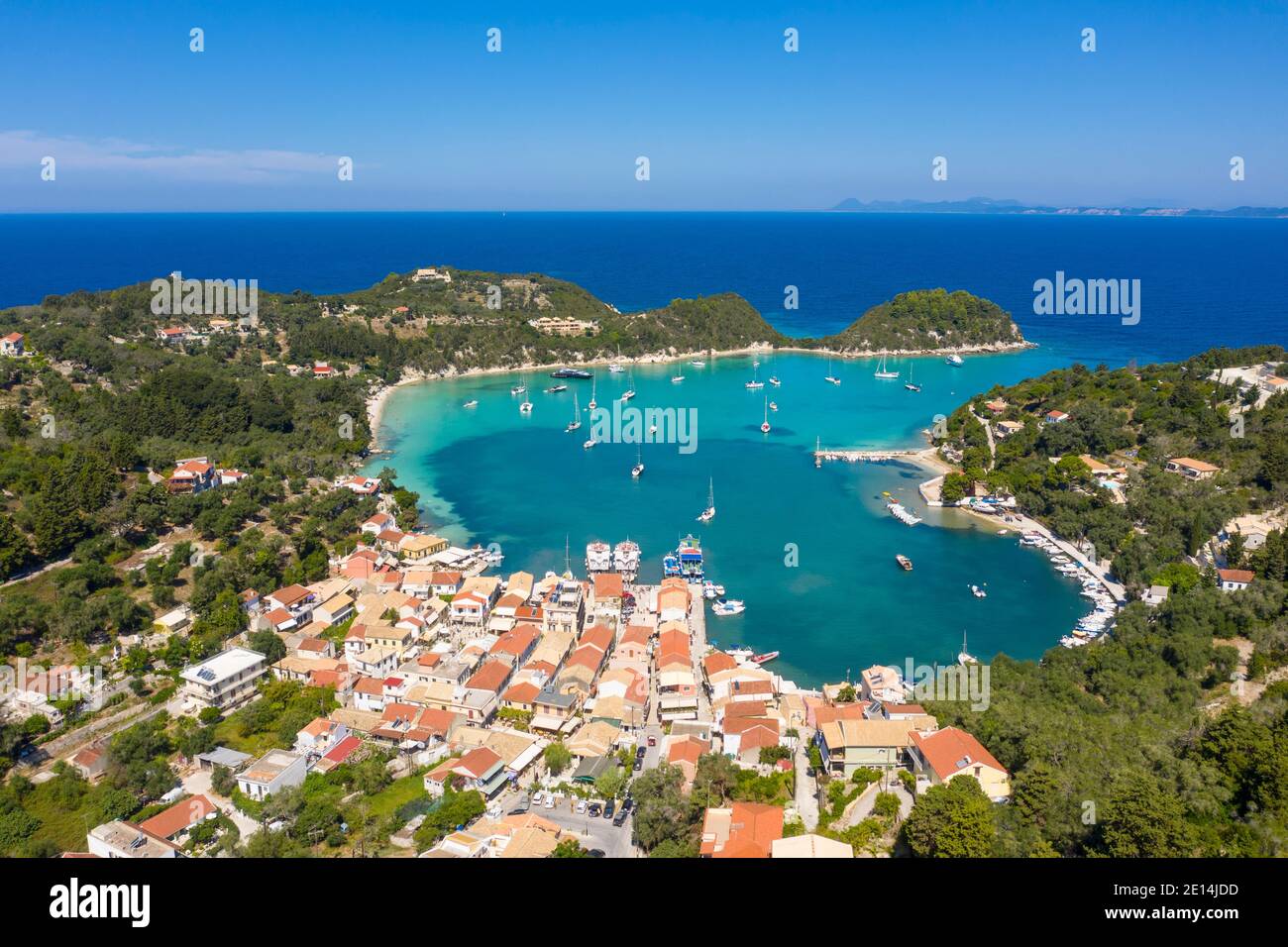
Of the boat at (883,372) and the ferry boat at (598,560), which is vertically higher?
the boat at (883,372)

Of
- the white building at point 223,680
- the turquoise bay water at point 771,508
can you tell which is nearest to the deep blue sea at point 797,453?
the turquoise bay water at point 771,508

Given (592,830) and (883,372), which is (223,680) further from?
(883,372)

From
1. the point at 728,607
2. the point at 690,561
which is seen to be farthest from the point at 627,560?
the point at 728,607

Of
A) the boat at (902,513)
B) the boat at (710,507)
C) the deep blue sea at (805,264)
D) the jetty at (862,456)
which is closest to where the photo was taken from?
the boat at (902,513)

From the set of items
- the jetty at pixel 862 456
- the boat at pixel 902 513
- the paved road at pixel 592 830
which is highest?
the jetty at pixel 862 456

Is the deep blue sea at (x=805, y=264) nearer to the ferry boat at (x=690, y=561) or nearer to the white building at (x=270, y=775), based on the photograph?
the ferry boat at (x=690, y=561)

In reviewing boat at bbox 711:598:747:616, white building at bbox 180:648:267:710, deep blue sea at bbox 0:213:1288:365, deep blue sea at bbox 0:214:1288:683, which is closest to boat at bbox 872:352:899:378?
deep blue sea at bbox 0:214:1288:683
